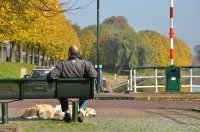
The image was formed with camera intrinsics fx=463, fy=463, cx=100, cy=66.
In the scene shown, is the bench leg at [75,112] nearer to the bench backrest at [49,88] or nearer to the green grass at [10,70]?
the bench backrest at [49,88]

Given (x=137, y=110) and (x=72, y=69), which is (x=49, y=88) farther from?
(x=137, y=110)

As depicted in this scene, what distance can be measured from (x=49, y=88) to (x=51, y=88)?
4cm

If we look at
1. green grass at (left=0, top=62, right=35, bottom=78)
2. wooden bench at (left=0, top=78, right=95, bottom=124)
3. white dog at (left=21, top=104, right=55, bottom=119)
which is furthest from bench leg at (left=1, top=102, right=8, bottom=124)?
green grass at (left=0, top=62, right=35, bottom=78)

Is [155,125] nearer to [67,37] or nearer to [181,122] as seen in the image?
[181,122]

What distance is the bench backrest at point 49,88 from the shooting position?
30.3ft

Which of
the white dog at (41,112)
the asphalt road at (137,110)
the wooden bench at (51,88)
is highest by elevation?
the wooden bench at (51,88)

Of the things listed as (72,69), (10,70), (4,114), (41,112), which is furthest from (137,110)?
(10,70)

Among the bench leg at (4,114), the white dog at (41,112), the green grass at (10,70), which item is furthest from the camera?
the green grass at (10,70)

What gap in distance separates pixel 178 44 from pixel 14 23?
119m

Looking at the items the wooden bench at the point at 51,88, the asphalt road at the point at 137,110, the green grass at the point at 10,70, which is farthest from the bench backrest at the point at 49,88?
the green grass at the point at 10,70

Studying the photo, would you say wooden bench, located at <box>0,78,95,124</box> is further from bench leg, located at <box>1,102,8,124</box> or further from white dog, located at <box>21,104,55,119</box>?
white dog, located at <box>21,104,55,119</box>

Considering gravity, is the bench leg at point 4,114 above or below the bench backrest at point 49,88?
below

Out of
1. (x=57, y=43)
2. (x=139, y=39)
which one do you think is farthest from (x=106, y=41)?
(x=57, y=43)

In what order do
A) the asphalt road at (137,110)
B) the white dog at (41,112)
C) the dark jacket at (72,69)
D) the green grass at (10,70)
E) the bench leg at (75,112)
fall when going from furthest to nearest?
→ the green grass at (10,70)
the asphalt road at (137,110)
the white dog at (41,112)
the dark jacket at (72,69)
the bench leg at (75,112)
